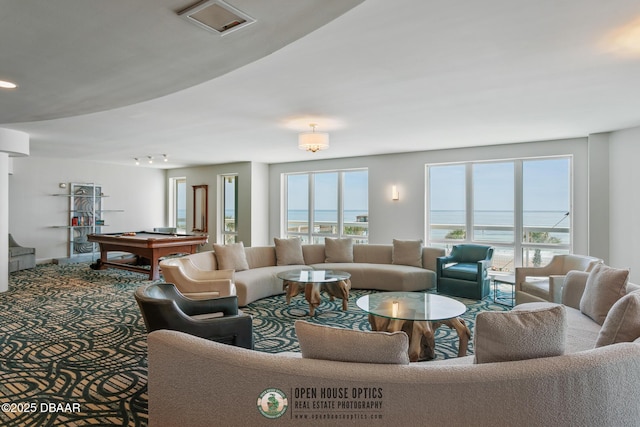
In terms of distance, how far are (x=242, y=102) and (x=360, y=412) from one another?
3568 millimetres

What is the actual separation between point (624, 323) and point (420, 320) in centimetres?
136

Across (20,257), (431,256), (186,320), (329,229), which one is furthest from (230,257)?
(20,257)

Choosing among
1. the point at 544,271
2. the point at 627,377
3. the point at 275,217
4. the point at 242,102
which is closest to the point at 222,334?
the point at 627,377

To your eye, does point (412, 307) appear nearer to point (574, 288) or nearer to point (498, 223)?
point (574, 288)

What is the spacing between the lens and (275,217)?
32.4 ft

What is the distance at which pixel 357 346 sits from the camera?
1.61 m

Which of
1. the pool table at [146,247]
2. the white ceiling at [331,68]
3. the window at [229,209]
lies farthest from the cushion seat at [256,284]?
the window at [229,209]

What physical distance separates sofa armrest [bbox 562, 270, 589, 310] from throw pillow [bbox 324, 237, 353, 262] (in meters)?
3.67

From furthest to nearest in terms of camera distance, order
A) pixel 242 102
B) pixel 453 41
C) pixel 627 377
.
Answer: pixel 242 102 < pixel 453 41 < pixel 627 377

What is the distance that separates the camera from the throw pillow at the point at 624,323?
207cm

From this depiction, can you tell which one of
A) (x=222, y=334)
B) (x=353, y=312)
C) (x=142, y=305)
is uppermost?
(x=142, y=305)

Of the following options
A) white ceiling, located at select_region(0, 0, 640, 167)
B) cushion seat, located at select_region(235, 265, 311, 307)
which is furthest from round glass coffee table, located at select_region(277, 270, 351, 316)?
white ceiling, located at select_region(0, 0, 640, 167)

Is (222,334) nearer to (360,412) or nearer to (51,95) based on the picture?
(360,412)

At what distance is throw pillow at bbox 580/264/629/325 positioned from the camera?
2.88 m
